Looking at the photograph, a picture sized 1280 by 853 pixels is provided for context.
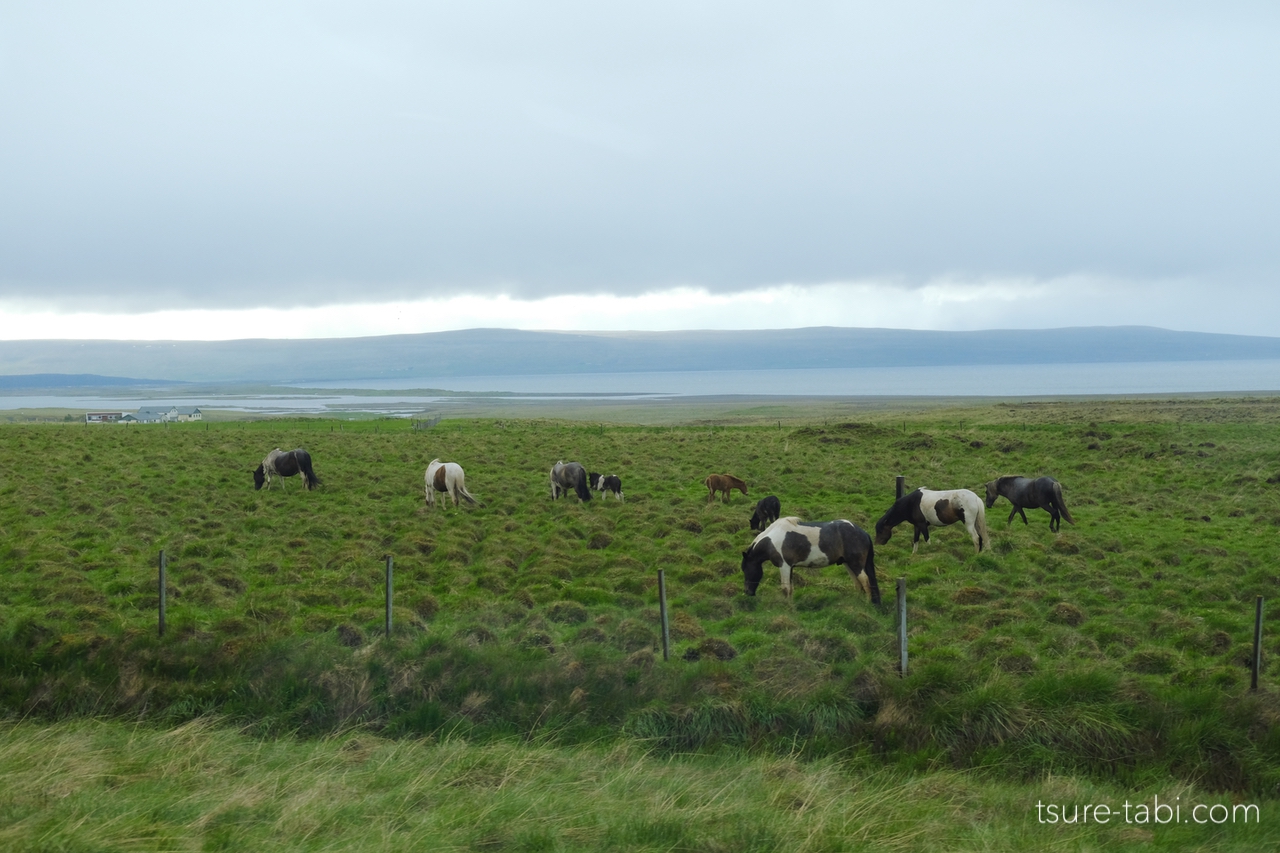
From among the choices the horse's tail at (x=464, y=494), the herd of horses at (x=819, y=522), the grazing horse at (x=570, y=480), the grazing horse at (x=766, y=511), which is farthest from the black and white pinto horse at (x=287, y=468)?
the grazing horse at (x=766, y=511)

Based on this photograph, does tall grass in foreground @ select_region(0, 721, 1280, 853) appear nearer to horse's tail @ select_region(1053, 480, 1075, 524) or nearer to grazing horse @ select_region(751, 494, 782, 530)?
grazing horse @ select_region(751, 494, 782, 530)

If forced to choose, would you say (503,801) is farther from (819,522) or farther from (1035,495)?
(1035,495)

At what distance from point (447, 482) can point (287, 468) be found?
658 cm

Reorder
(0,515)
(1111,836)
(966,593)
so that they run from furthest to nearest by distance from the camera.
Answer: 1. (0,515)
2. (966,593)
3. (1111,836)

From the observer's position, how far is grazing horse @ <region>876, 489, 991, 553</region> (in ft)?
60.4

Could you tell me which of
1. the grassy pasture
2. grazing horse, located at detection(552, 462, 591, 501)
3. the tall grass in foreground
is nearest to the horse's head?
the grassy pasture

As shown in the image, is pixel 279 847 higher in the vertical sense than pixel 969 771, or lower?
higher

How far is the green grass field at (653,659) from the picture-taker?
343 inches

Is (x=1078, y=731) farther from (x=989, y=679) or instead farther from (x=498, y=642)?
(x=498, y=642)

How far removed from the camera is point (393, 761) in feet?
29.7

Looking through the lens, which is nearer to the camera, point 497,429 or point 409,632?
point 409,632

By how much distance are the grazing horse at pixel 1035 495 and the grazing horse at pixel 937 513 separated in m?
3.63

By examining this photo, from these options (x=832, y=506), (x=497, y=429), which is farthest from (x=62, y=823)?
(x=497, y=429)

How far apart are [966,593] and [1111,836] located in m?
7.48
